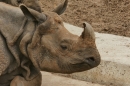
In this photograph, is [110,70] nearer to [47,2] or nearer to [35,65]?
[35,65]

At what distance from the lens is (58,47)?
3.33 meters

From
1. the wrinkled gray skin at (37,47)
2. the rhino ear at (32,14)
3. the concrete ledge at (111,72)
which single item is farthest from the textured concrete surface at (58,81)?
the rhino ear at (32,14)

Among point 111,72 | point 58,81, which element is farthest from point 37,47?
point 111,72

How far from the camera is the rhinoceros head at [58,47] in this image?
Answer: 319 cm

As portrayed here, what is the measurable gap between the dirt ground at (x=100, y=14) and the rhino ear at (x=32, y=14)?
15.5 ft

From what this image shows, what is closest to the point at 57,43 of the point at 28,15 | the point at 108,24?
the point at 28,15

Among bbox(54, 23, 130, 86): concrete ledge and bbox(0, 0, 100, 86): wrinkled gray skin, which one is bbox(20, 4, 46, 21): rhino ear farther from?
bbox(54, 23, 130, 86): concrete ledge

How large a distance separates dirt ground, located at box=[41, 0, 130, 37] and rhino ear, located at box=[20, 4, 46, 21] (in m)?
4.71

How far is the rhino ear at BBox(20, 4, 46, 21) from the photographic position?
11.0 feet

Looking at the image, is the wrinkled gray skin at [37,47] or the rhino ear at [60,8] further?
the rhino ear at [60,8]

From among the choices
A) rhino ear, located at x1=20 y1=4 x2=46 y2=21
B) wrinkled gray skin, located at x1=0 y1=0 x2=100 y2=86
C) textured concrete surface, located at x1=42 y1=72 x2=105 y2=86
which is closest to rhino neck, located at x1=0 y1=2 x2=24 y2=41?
wrinkled gray skin, located at x1=0 y1=0 x2=100 y2=86

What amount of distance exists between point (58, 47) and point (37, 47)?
0.63 feet

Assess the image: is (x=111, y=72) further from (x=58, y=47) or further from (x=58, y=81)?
(x=58, y=47)

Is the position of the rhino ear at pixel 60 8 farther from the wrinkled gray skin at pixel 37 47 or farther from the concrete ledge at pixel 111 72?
the concrete ledge at pixel 111 72
